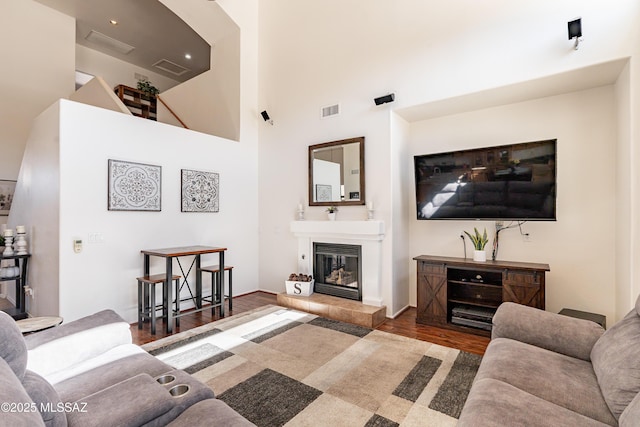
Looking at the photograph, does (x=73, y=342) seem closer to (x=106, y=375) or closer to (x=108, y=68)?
(x=106, y=375)

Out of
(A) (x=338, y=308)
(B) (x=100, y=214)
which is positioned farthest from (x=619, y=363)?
(B) (x=100, y=214)

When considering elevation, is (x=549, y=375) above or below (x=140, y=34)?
below

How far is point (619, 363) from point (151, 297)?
3.87 m

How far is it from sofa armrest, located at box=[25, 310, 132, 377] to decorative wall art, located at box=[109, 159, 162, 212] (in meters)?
2.04

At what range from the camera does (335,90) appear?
4.57 metres

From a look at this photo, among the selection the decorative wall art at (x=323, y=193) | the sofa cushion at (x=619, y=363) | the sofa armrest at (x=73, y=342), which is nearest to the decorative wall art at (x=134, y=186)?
the sofa armrest at (x=73, y=342)

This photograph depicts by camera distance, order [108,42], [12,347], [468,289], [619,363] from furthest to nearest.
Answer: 1. [108,42]
2. [468,289]
3. [619,363]
4. [12,347]

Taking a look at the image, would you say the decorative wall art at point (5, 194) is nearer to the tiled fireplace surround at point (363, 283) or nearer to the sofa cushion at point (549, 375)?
the tiled fireplace surround at point (363, 283)

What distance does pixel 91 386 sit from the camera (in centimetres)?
153

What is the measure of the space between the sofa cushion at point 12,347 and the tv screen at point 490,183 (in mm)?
3804

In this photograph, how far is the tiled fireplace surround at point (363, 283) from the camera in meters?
3.90

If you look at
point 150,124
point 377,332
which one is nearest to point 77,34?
point 150,124

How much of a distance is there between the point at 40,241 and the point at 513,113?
585 centimetres

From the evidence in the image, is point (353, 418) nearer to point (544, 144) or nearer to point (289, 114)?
point (544, 144)
